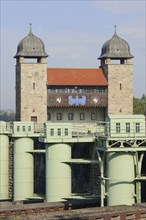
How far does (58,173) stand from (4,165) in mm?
14280

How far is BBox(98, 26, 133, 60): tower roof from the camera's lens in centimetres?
7344

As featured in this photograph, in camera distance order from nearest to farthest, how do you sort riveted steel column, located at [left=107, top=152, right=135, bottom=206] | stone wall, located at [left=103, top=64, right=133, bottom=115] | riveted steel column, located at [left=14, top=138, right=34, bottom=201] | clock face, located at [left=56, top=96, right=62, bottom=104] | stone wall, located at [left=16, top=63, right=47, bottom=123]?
riveted steel column, located at [left=107, top=152, right=135, bottom=206], riveted steel column, located at [left=14, top=138, right=34, bottom=201], clock face, located at [left=56, top=96, right=62, bottom=104], stone wall, located at [left=16, top=63, right=47, bottom=123], stone wall, located at [left=103, top=64, right=133, bottom=115]

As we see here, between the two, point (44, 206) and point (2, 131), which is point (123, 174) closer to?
point (44, 206)

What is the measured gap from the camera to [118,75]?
73562 mm

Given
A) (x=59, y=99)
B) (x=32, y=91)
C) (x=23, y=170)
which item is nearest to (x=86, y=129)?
(x=23, y=170)

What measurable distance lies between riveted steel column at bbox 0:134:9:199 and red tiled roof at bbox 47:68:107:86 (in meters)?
15.1

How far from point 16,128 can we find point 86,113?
19.7 meters

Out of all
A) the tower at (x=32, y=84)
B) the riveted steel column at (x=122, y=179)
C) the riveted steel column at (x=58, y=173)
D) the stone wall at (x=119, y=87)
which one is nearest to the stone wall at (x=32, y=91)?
the tower at (x=32, y=84)

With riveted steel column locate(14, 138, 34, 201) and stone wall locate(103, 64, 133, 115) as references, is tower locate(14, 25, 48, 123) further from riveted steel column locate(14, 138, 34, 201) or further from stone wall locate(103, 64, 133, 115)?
riveted steel column locate(14, 138, 34, 201)

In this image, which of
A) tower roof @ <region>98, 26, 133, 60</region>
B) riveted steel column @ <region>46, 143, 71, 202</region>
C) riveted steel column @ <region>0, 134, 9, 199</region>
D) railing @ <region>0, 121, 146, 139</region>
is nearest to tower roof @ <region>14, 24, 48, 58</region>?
tower roof @ <region>98, 26, 133, 60</region>

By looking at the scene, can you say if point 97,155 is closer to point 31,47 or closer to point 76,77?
point 76,77

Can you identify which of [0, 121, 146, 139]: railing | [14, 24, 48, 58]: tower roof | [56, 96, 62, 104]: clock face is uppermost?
[14, 24, 48, 58]: tower roof

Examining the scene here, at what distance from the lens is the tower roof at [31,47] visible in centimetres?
7158

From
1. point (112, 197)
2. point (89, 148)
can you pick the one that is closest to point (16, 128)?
point (89, 148)
